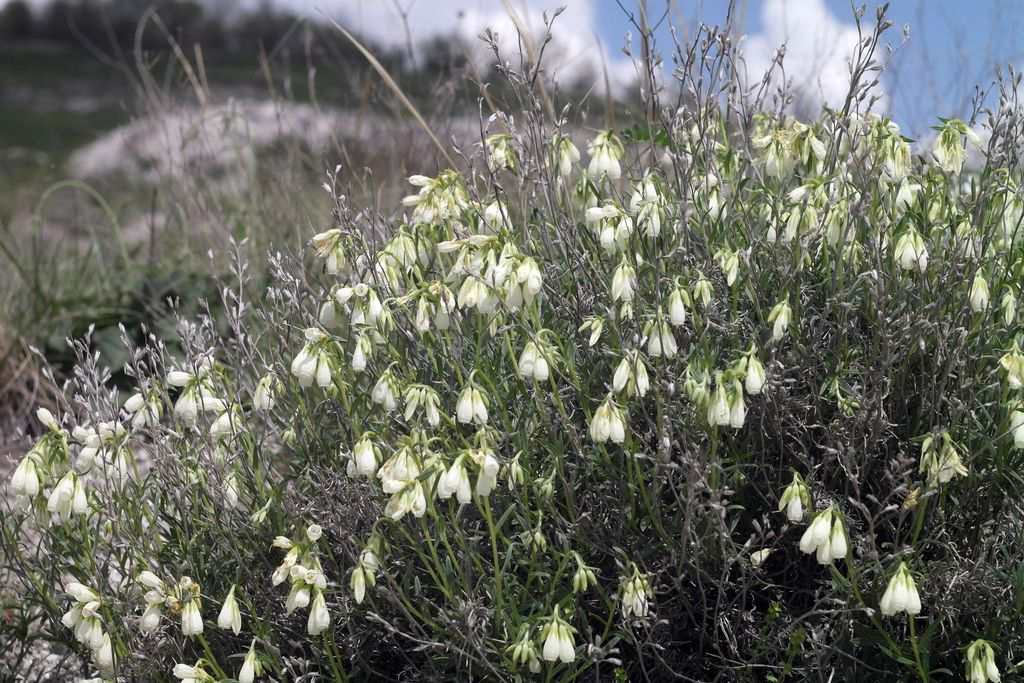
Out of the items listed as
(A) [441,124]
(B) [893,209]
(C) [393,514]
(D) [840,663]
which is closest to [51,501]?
(C) [393,514]

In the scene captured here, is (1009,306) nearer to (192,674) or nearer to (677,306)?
(677,306)

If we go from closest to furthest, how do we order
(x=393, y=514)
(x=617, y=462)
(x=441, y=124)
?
(x=393, y=514), (x=617, y=462), (x=441, y=124)

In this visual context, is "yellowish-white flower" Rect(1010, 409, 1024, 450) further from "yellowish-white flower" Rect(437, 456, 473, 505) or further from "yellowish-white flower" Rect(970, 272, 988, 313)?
"yellowish-white flower" Rect(437, 456, 473, 505)

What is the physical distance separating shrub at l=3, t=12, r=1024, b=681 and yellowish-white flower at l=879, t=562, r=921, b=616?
3 centimetres

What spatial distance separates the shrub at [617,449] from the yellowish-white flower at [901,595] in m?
Answer: 0.03

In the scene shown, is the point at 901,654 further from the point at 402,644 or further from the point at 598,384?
the point at 402,644

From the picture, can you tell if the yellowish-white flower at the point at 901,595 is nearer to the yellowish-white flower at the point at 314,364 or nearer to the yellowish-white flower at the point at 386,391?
the yellowish-white flower at the point at 386,391

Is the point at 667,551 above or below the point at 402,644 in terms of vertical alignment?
above

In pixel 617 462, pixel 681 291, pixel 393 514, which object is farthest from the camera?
pixel 617 462

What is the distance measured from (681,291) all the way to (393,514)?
770mm

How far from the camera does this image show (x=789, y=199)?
263 centimetres

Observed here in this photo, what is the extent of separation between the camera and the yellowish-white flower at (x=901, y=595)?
2.04m

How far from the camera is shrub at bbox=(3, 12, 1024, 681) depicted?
2.27m

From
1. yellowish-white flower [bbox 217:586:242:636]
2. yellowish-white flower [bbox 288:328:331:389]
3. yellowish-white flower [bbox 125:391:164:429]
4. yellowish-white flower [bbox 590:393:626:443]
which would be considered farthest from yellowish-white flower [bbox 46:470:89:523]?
yellowish-white flower [bbox 590:393:626:443]
